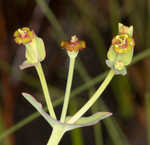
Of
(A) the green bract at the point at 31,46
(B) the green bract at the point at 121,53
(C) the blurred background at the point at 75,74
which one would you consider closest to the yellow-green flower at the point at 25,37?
(A) the green bract at the point at 31,46

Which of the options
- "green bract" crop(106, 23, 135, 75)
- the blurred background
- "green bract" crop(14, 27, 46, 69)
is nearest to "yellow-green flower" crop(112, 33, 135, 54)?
"green bract" crop(106, 23, 135, 75)

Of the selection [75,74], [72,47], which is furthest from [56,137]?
[75,74]

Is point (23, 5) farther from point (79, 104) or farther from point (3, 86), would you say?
point (79, 104)

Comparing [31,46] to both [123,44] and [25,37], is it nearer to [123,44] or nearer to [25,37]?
[25,37]

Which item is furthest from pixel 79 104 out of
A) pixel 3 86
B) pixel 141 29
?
pixel 141 29

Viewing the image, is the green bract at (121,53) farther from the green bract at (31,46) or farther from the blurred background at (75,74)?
the blurred background at (75,74)
